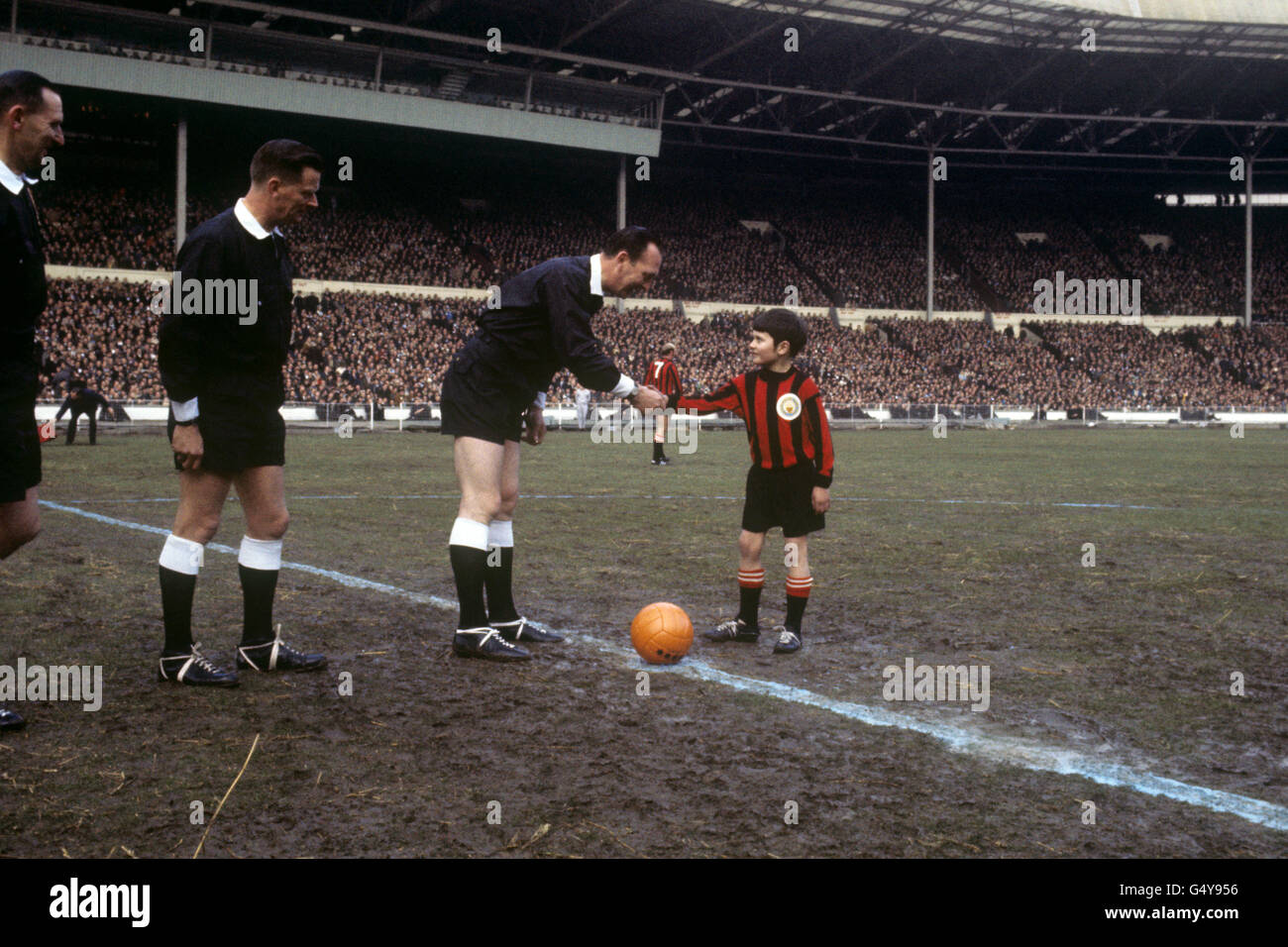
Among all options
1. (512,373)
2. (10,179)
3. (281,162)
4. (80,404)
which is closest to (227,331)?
(281,162)

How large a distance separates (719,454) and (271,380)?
55.6ft

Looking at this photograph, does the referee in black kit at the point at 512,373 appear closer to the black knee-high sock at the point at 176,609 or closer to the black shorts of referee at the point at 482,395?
the black shorts of referee at the point at 482,395

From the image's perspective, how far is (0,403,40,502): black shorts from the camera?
12.2 ft

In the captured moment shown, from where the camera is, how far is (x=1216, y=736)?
3621 millimetres

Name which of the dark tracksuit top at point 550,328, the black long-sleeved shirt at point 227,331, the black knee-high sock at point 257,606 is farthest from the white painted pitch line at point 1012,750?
the black long-sleeved shirt at point 227,331

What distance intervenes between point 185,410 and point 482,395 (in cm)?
131

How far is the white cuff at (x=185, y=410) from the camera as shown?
4258 millimetres

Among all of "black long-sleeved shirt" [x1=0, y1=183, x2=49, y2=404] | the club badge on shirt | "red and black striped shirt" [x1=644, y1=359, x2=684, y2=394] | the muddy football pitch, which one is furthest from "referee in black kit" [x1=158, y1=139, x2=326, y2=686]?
"red and black striped shirt" [x1=644, y1=359, x2=684, y2=394]

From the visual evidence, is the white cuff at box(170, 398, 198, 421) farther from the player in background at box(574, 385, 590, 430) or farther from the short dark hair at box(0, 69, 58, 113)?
the player in background at box(574, 385, 590, 430)

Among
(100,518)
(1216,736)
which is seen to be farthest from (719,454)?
(1216,736)

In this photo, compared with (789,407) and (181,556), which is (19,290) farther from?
(789,407)

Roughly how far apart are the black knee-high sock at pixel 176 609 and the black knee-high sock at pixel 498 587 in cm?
137

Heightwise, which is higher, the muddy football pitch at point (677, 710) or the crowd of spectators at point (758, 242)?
the crowd of spectators at point (758, 242)

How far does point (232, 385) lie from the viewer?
14.4ft
